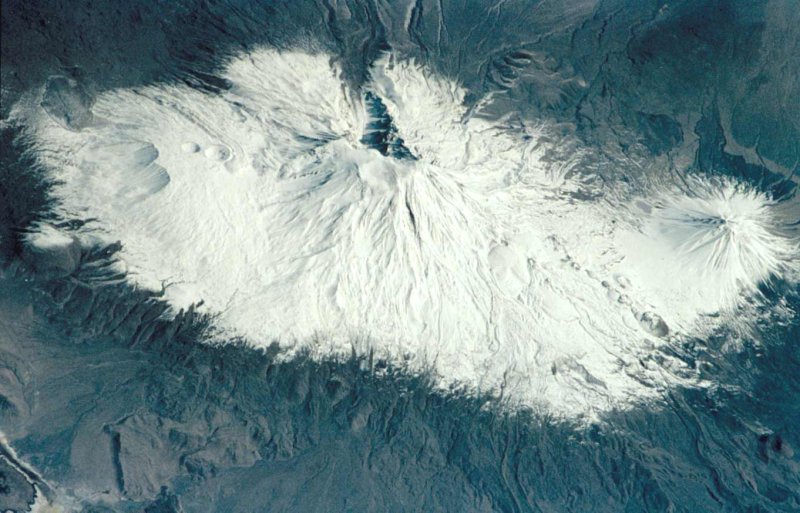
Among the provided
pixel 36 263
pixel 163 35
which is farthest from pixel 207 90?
pixel 36 263

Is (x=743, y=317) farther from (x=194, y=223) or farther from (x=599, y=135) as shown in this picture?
(x=194, y=223)

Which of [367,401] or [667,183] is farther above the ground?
[667,183]

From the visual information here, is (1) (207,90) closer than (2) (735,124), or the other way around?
(1) (207,90)

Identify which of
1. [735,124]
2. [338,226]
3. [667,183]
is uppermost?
[735,124]

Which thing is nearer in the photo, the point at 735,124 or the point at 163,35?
the point at 163,35

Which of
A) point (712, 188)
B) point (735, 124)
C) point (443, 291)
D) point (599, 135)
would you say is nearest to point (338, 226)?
point (443, 291)

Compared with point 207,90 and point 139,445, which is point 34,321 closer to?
point 139,445
